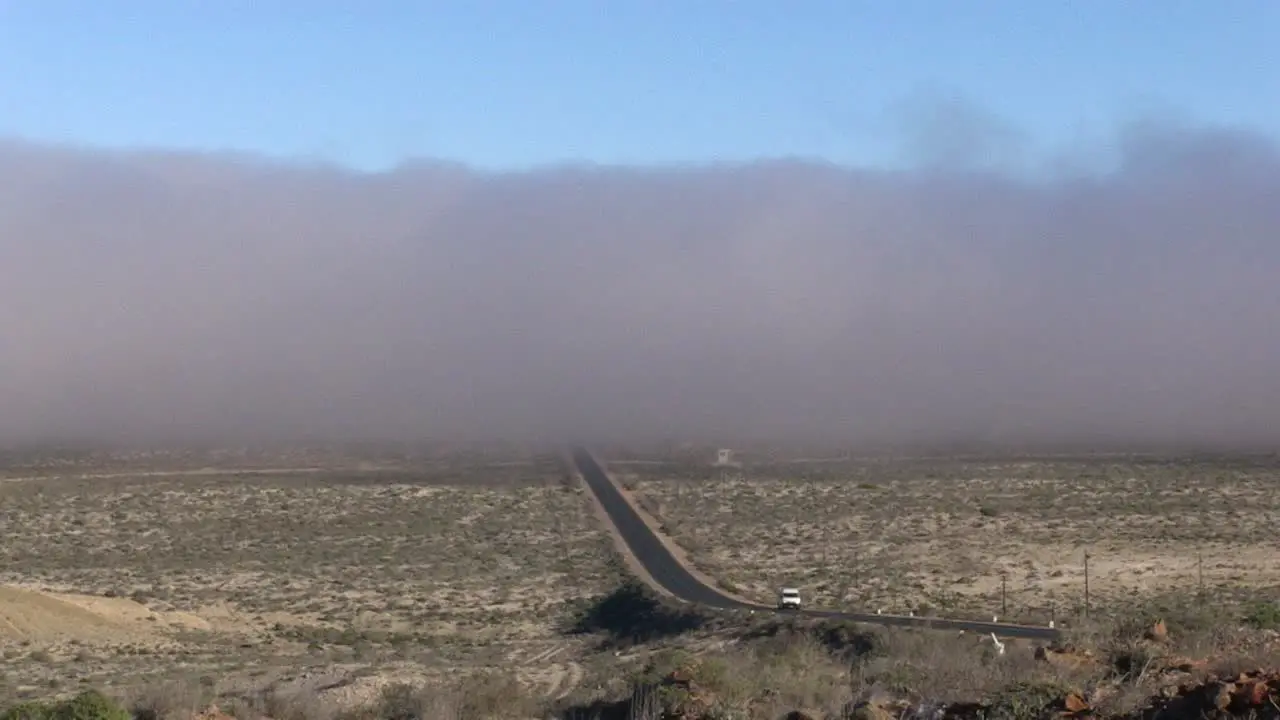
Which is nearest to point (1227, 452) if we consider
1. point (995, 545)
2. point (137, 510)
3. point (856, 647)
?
point (995, 545)

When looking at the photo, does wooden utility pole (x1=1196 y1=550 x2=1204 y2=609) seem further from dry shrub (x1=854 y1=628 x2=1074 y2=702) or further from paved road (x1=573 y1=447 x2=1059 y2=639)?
dry shrub (x1=854 y1=628 x2=1074 y2=702)

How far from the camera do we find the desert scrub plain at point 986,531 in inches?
1510

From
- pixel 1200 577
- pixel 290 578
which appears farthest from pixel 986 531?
pixel 290 578

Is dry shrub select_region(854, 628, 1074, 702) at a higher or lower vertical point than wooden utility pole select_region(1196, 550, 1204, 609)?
higher

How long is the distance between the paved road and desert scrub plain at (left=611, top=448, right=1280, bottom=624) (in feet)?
3.69

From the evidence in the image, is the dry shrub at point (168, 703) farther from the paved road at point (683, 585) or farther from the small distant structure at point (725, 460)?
the small distant structure at point (725, 460)

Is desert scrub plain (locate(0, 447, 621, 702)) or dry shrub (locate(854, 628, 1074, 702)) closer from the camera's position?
dry shrub (locate(854, 628, 1074, 702))

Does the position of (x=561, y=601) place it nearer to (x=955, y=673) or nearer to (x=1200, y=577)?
(x=1200, y=577)

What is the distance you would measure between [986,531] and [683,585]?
15965mm

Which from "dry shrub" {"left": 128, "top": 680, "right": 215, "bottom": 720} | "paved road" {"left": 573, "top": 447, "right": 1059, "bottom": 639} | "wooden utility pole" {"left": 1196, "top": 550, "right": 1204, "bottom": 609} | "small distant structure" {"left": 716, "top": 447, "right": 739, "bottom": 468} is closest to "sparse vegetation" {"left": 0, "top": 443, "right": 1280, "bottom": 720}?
"dry shrub" {"left": 128, "top": 680, "right": 215, "bottom": 720}

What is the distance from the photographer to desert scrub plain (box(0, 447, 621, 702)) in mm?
28006

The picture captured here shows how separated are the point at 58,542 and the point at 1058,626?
37627 millimetres

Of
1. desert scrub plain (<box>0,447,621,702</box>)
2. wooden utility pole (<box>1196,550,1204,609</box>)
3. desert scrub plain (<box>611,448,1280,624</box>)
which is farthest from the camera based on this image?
desert scrub plain (<box>611,448,1280,624</box>)

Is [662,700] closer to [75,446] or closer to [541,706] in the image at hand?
[541,706]
